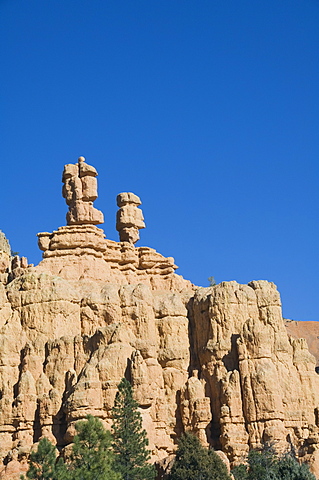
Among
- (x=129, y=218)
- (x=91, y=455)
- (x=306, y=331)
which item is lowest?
(x=91, y=455)

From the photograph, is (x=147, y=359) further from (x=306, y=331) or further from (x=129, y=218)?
(x=306, y=331)

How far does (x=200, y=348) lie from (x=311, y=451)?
36.4 feet

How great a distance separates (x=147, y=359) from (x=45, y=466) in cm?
1742

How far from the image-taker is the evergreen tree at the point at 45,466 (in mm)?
53969

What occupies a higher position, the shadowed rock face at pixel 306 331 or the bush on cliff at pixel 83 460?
the shadowed rock face at pixel 306 331

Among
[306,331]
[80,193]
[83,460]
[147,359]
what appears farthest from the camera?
[306,331]

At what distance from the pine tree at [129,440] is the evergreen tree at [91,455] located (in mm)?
3601

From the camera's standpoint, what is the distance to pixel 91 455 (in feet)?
184


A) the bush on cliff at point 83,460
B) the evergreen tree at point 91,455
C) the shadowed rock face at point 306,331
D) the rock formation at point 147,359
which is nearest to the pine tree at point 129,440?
the rock formation at point 147,359

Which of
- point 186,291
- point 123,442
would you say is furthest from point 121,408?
point 186,291

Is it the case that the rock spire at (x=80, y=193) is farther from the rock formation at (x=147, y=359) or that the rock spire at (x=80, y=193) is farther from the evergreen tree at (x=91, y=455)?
the evergreen tree at (x=91, y=455)

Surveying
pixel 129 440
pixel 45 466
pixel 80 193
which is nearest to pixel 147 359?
pixel 129 440

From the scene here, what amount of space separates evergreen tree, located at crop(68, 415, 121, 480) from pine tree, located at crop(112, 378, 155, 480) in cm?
360

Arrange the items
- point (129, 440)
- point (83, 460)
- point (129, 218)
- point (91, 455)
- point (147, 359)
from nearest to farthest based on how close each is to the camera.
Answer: point (83, 460) → point (91, 455) → point (129, 440) → point (147, 359) → point (129, 218)
